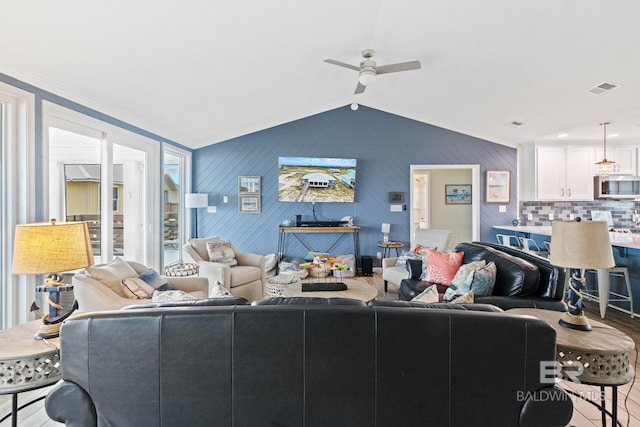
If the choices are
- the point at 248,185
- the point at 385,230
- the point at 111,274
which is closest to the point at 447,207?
the point at 385,230

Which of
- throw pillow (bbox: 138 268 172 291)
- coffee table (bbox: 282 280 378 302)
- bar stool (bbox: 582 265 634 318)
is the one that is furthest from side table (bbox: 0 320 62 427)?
bar stool (bbox: 582 265 634 318)

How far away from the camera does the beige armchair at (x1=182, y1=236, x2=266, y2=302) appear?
3.75 meters

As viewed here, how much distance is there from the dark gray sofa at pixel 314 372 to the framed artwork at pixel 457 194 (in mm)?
6389

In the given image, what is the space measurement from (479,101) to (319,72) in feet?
8.08

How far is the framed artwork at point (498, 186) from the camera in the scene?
6.18 metres

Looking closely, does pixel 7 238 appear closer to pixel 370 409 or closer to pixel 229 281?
pixel 229 281

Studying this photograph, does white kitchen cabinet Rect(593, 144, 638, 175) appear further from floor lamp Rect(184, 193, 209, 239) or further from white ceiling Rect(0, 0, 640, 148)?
floor lamp Rect(184, 193, 209, 239)

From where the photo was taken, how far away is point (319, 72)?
4.29 meters

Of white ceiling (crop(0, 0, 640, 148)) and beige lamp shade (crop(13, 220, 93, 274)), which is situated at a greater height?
white ceiling (crop(0, 0, 640, 148))

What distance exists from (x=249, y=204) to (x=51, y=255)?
449cm

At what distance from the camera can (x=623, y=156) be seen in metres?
5.90

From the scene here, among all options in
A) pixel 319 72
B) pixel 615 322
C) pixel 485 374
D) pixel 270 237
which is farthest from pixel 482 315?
pixel 270 237

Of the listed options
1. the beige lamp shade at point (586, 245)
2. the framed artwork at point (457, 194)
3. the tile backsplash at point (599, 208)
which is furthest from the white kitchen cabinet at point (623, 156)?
the beige lamp shade at point (586, 245)

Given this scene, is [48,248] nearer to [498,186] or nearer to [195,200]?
[195,200]
